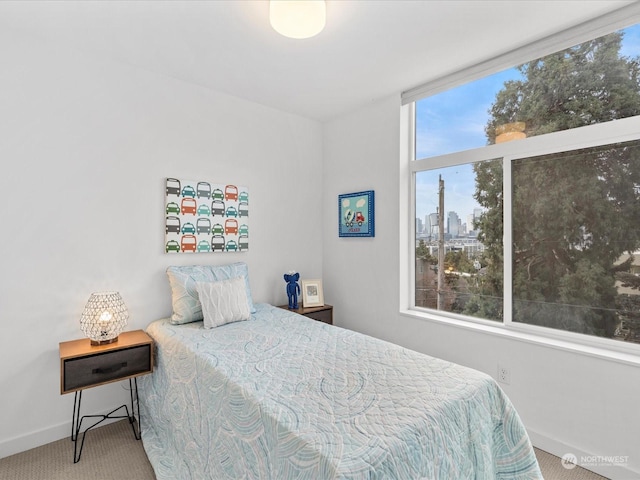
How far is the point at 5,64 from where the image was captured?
6.80ft

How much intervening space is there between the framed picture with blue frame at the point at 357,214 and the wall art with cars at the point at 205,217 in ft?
3.31

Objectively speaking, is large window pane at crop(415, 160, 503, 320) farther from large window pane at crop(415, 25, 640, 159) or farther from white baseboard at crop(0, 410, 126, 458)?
white baseboard at crop(0, 410, 126, 458)

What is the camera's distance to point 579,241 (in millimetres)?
2146

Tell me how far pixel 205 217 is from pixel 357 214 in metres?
1.47

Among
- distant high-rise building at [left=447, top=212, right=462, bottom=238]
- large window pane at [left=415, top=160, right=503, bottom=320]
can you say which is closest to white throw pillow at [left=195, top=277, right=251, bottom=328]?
large window pane at [left=415, top=160, right=503, bottom=320]

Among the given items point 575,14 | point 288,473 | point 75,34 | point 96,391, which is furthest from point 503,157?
point 96,391

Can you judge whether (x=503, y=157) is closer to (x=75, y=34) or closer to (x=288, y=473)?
(x=288, y=473)

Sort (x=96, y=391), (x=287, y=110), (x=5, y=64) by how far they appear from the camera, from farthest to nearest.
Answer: (x=287, y=110)
(x=96, y=391)
(x=5, y=64)

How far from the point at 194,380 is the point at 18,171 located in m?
1.75

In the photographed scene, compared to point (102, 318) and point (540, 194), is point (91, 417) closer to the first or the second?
point (102, 318)

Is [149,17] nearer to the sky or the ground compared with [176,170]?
nearer to the sky

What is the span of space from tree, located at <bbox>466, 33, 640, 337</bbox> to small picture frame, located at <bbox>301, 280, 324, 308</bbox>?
5.13ft

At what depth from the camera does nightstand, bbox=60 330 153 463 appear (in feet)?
6.40

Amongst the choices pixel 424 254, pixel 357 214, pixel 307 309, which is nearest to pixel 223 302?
pixel 307 309
